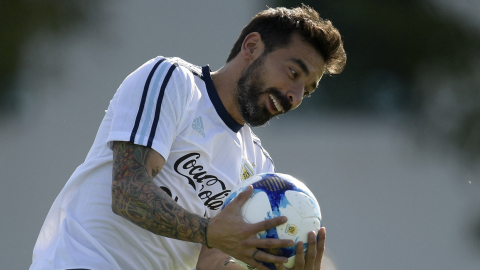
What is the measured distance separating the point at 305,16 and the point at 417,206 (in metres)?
2.26

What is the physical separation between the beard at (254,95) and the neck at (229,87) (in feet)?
0.09

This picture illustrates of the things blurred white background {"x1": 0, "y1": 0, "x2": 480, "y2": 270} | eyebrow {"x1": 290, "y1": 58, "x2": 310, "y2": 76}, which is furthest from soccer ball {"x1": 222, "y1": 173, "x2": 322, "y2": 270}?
blurred white background {"x1": 0, "y1": 0, "x2": 480, "y2": 270}

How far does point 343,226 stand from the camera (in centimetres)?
390

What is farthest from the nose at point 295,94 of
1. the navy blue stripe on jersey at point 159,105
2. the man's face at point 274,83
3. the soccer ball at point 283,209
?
the navy blue stripe on jersey at point 159,105

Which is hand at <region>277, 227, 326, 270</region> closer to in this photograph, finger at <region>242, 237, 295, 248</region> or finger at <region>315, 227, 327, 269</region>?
finger at <region>315, 227, 327, 269</region>

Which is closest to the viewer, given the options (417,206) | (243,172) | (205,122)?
(205,122)

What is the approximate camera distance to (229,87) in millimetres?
2271

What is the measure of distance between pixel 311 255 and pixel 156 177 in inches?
26.3

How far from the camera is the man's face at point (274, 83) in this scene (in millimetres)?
2193

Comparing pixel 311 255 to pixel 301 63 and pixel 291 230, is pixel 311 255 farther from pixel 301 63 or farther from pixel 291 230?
pixel 301 63

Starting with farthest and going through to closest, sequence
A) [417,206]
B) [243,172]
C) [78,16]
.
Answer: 1. [417,206]
2. [78,16]
3. [243,172]

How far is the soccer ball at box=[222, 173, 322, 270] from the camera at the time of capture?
1.76 meters

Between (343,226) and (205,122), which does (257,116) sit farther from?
(343,226)

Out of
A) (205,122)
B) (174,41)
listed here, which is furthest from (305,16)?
(174,41)
